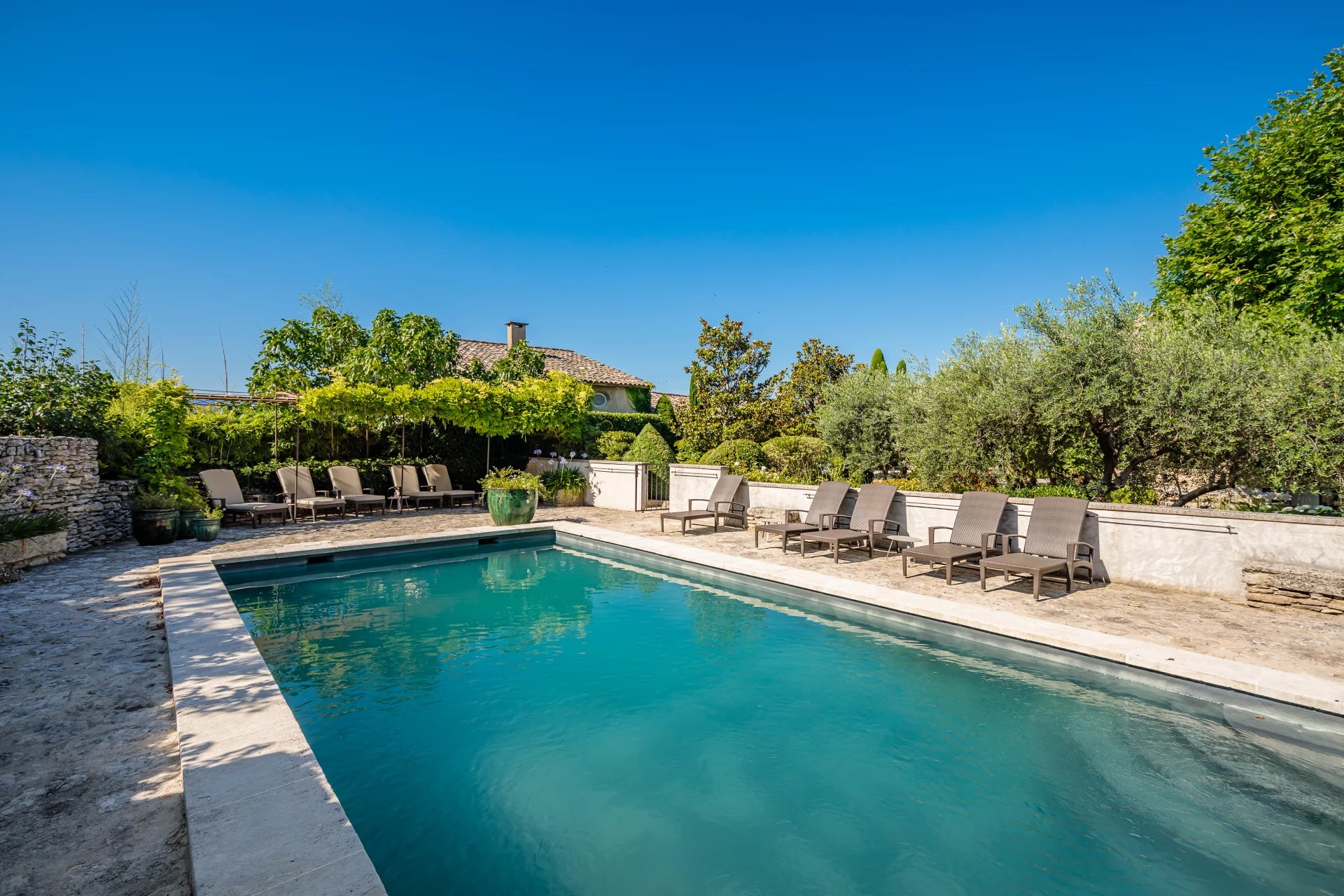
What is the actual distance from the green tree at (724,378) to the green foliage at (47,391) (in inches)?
534

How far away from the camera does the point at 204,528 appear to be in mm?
10266

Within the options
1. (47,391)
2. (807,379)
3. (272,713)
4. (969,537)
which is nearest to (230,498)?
(47,391)

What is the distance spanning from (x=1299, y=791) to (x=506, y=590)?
801 cm

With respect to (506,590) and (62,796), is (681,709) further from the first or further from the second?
(506,590)

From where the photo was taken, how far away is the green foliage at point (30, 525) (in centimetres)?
767

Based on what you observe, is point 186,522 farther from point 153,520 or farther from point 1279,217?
point 1279,217

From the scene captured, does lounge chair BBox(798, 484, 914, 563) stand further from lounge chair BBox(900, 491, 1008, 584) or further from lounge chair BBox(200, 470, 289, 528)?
lounge chair BBox(200, 470, 289, 528)

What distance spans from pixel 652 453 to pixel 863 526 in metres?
7.50

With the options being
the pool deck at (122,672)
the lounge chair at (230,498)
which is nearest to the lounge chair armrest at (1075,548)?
the pool deck at (122,672)

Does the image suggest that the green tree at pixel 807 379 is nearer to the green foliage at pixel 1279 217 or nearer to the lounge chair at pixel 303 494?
the green foliage at pixel 1279 217

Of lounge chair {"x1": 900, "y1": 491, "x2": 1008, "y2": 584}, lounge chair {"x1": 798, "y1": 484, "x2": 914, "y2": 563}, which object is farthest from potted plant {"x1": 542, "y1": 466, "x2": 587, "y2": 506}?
lounge chair {"x1": 900, "y1": 491, "x2": 1008, "y2": 584}

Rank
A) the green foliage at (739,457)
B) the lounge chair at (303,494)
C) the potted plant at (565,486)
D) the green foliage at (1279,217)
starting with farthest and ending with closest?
the potted plant at (565,486) → the green foliage at (739,457) → the lounge chair at (303,494) → the green foliage at (1279,217)

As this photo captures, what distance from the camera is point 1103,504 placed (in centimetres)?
753

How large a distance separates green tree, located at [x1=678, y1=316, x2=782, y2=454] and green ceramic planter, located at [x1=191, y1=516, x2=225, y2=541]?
39.7 feet
